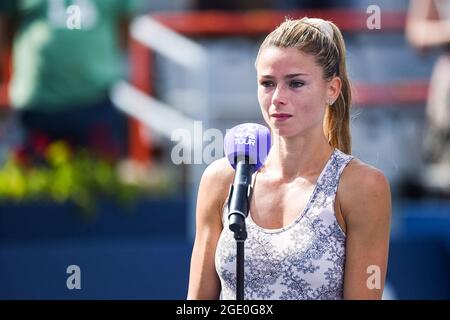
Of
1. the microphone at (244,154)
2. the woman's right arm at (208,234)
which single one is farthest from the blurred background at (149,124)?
the microphone at (244,154)

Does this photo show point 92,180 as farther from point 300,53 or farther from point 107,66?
point 300,53

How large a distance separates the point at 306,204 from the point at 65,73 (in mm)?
3554

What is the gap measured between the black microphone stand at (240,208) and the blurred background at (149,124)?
78.4 inches

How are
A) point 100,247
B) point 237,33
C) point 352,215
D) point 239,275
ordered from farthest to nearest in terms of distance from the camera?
point 237,33 → point 100,247 → point 352,215 → point 239,275

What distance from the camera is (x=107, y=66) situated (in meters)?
5.49

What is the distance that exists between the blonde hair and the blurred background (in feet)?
6.25

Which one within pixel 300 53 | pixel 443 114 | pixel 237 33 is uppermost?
pixel 237 33

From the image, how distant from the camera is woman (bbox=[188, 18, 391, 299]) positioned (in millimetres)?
2090

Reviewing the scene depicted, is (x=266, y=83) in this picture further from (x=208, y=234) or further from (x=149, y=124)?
(x=149, y=124)

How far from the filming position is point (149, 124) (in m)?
5.82

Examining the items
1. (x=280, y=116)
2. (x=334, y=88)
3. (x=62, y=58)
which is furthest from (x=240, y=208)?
(x=62, y=58)

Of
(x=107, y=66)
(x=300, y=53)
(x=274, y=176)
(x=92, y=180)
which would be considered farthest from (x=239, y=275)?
(x=107, y=66)

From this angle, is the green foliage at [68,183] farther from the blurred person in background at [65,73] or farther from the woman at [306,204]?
the woman at [306,204]
